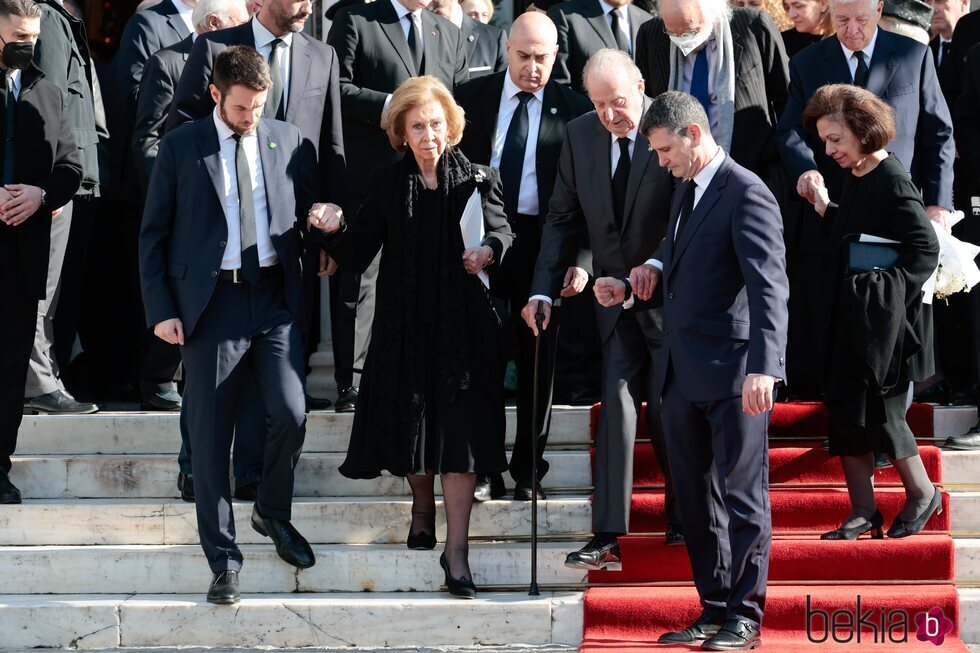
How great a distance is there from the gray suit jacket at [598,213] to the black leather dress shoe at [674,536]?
83cm

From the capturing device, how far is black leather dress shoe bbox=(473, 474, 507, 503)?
246 inches

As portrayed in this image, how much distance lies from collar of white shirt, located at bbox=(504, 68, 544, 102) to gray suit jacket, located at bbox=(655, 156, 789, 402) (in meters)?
1.33

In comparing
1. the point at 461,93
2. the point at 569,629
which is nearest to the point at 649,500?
the point at 569,629

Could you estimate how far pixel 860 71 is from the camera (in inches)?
262

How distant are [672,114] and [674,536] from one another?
1.75 meters

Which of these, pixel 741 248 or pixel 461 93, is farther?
pixel 461 93

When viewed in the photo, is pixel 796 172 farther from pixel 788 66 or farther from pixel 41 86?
pixel 41 86

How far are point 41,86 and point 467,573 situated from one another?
289 centimetres

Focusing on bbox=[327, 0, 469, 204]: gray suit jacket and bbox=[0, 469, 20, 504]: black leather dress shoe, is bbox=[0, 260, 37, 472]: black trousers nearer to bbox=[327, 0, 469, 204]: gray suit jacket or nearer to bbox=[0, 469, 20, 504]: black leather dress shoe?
bbox=[0, 469, 20, 504]: black leather dress shoe

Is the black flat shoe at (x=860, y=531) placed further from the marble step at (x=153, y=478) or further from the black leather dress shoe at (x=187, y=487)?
the black leather dress shoe at (x=187, y=487)

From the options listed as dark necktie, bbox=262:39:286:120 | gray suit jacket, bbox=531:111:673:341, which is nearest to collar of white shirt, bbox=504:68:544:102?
gray suit jacket, bbox=531:111:673:341

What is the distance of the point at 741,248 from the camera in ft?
17.0

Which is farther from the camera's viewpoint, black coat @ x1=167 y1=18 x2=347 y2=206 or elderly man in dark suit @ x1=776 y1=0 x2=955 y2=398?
elderly man in dark suit @ x1=776 y1=0 x2=955 y2=398

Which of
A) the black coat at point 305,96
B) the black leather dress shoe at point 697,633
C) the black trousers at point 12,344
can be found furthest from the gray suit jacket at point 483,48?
the black leather dress shoe at point 697,633
